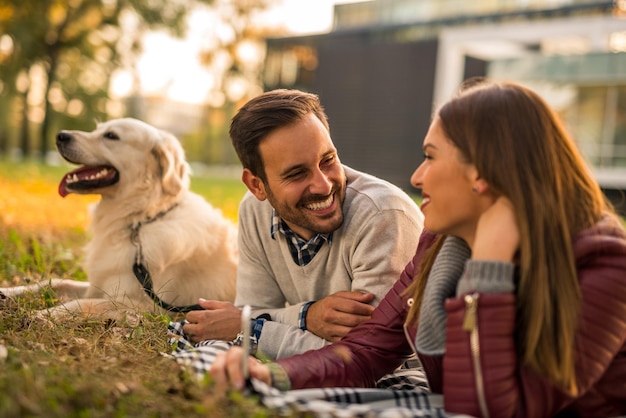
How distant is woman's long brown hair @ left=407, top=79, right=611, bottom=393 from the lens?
2082 mm

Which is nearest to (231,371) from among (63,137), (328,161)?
(328,161)

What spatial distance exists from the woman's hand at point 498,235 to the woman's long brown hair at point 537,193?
1.1 inches

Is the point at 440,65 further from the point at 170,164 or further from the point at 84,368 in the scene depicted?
the point at 84,368

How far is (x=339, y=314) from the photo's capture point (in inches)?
118

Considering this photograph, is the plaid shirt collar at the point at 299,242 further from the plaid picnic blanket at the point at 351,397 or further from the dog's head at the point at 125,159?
the dog's head at the point at 125,159

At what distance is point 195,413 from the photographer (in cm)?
212

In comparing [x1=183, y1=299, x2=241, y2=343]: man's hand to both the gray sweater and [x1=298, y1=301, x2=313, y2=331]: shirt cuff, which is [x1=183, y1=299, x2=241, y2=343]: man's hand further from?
[x1=298, y1=301, x2=313, y2=331]: shirt cuff

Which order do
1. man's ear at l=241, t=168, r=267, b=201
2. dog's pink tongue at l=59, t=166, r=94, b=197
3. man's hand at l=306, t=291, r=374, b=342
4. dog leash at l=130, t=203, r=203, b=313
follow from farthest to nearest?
dog's pink tongue at l=59, t=166, r=94, b=197, dog leash at l=130, t=203, r=203, b=313, man's ear at l=241, t=168, r=267, b=201, man's hand at l=306, t=291, r=374, b=342

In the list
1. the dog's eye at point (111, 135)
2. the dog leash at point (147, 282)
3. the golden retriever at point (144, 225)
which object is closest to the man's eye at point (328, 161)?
the golden retriever at point (144, 225)

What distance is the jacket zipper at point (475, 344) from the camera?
2.05 m

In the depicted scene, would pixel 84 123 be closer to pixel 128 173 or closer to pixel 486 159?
pixel 128 173

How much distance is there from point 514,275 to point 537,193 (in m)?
0.31

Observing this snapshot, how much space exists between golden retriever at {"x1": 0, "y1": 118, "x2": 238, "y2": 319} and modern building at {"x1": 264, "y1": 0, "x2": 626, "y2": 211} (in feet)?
54.1

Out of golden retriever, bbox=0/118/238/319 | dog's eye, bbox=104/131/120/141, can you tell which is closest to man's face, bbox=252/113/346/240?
golden retriever, bbox=0/118/238/319
